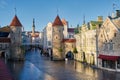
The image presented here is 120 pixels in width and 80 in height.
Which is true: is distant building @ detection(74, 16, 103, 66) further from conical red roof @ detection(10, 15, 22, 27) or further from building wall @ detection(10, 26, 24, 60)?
conical red roof @ detection(10, 15, 22, 27)

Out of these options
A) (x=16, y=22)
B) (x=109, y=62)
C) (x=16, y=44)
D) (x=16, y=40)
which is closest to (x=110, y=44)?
(x=109, y=62)

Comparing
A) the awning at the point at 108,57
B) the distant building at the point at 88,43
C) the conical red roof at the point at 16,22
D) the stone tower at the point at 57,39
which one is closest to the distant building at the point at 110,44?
the awning at the point at 108,57

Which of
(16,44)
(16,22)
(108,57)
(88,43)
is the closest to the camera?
(108,57)

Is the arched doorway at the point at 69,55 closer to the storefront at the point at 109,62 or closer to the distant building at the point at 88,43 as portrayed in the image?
the distant building at the point at 88,43

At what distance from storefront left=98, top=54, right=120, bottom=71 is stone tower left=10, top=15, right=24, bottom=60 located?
28207 millimetres

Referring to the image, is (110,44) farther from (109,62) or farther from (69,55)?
(69,55)

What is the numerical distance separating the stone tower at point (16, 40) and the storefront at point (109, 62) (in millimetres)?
28207

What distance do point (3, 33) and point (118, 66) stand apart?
2379 inches

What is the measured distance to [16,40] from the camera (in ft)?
235

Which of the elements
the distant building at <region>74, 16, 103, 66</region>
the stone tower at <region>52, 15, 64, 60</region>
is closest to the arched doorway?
the stone tower at <region>52, 15, 64, 60</region>

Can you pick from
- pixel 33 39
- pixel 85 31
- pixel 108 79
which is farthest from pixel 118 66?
pixel 33 39

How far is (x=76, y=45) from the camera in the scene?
7344 cm

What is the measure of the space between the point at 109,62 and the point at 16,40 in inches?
1313

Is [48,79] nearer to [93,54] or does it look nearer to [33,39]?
[93,54]
